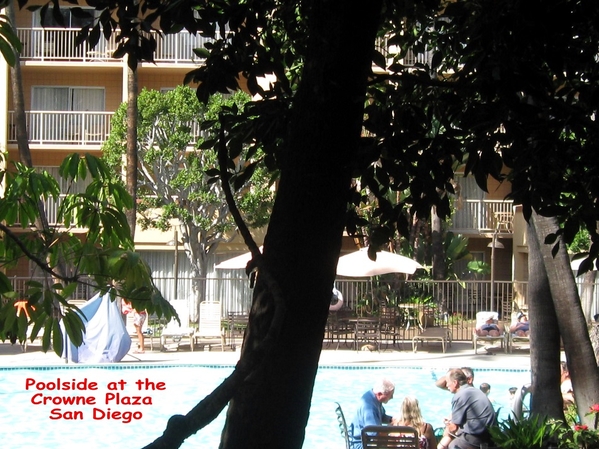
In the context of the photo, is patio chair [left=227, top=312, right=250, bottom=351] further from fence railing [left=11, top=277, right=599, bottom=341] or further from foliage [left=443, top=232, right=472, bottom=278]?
foliage [left=443, top=232, right=472, bottom=278]

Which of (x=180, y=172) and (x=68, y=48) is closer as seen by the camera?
(x=180, y=172)

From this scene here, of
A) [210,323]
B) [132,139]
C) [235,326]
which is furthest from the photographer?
[132,139]

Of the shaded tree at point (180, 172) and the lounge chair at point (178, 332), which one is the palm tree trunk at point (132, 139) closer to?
the shaded tree at point (180, 172)

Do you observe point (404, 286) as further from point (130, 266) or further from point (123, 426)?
point (130, 266)

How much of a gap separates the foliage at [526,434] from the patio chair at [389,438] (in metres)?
0.72

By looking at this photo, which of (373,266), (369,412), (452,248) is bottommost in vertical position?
(369,412)

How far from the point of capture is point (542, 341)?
8.47 m

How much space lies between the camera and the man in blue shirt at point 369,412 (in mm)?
8930

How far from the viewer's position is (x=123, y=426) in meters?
12.7

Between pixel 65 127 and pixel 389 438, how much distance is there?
22.4 m

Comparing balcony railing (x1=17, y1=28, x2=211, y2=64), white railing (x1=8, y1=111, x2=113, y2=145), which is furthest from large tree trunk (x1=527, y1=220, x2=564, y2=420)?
white railing (x1=8, y1=111, x2=113, y2=145)

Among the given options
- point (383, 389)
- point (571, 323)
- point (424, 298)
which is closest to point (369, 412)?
point (383, 389)

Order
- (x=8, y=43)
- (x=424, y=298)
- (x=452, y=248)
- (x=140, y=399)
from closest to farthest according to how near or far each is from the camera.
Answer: (x=8, y=43) → (x=140, y=399) → (x=424, y=298) → (x=452, y=248)

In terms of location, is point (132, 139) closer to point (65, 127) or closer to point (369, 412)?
point (65, 127)
